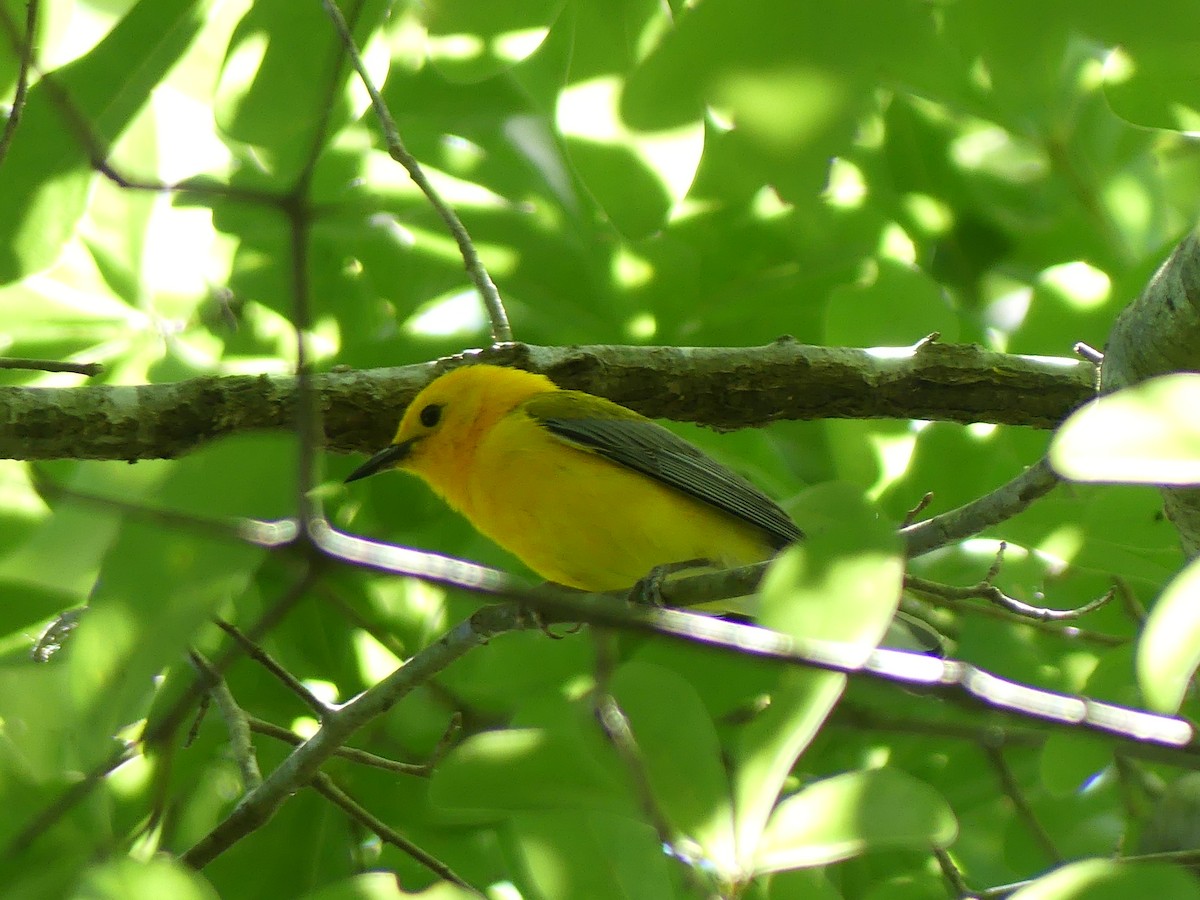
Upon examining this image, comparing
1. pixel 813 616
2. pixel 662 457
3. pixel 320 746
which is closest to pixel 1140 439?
pixel 813 616

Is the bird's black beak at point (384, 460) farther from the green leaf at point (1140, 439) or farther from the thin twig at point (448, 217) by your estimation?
the green leaf at point (1140, 439)

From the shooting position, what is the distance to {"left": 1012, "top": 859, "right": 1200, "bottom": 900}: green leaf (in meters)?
1.32

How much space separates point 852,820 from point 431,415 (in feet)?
9.78

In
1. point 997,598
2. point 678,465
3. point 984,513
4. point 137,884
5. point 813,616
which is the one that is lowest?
point 678,465

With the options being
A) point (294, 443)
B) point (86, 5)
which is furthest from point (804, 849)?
point (86, 5)

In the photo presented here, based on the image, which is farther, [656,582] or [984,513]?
[656,582]

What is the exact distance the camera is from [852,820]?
1617 mm

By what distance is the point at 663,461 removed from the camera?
446 centimetres

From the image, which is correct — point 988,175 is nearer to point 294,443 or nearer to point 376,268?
point 376,268

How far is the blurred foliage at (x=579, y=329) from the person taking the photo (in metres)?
1.37

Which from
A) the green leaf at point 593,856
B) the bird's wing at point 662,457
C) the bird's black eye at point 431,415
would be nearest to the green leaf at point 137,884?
the green leaf at point 593,856

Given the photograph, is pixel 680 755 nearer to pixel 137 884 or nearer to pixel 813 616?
pixel 813 616

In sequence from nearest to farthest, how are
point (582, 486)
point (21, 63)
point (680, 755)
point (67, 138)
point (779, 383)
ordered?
point (680, 755) → point (67, 138) → point (21, 63) → point (779, 383) → point (582, 486)

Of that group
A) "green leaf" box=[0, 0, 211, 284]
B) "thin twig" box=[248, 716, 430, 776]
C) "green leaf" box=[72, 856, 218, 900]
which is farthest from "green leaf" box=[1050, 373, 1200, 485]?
"thin twig" box=[248, 716, 430, 776]
